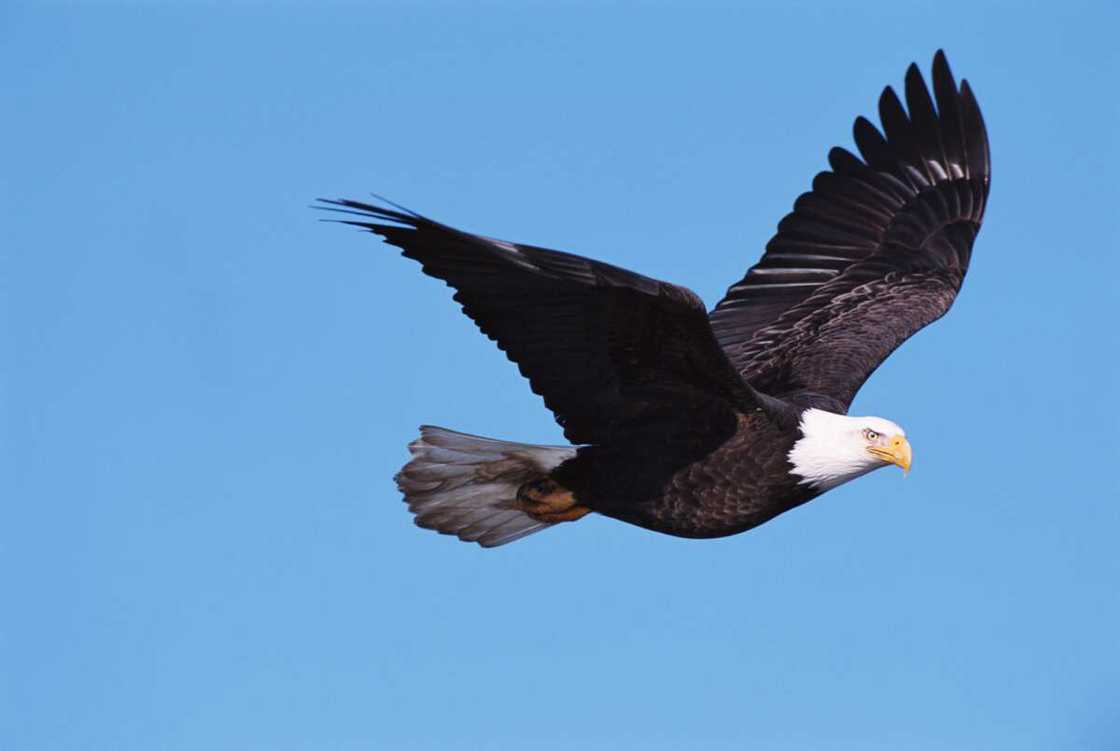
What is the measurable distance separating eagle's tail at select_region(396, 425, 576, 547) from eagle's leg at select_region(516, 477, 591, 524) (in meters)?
0.03

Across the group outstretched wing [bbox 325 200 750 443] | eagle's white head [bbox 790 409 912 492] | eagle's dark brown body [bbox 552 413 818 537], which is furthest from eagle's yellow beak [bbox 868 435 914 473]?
outstretched wing [bbox 325 200 750 443]

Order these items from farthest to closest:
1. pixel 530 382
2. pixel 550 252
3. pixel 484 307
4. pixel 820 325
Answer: pixel 820 325 → pixel 530 382 → pixel 484 307 → pixel 550 252

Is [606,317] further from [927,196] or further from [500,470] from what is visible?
[927,196]

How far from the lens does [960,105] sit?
9258 mm

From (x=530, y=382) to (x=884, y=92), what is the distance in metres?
3.75

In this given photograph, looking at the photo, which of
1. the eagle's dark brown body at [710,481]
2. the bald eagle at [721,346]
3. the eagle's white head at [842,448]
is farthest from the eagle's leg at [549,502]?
the eagle's white head at [842,448]

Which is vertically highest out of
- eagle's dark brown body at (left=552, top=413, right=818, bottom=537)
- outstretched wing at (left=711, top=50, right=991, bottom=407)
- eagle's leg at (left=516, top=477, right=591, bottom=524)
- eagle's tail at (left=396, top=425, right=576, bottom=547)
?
outstretched wing at (left=711, top=50, right=991, bottom=407)

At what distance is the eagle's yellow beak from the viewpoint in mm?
6770

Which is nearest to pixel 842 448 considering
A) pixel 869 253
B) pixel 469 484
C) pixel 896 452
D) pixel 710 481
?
pixel 896 452

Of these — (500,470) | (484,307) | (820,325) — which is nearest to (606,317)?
(484,307)

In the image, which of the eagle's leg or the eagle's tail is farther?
the eagle's tail

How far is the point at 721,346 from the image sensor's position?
22.3ft

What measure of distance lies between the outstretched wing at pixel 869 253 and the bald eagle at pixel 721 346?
1cm

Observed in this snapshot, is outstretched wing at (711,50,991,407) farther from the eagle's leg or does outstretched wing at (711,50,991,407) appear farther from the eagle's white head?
the eagle's leg
